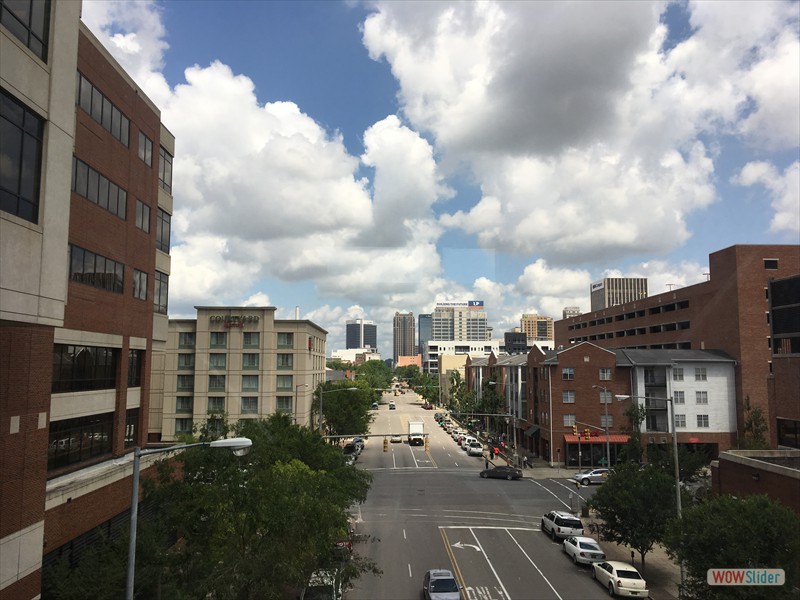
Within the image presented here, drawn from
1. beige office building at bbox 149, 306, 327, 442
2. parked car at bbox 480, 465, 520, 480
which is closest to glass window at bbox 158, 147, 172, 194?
beige office building at bbox 149, 306, 327, 442

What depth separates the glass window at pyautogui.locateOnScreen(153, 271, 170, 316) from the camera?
1260 inches

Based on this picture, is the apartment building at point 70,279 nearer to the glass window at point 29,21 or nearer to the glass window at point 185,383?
the glass window at point 29,21

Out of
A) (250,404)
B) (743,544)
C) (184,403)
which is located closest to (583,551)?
(743,544)

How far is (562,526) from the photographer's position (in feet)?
110

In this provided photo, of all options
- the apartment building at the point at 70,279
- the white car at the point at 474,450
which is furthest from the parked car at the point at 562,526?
the white car at the point at 474,450

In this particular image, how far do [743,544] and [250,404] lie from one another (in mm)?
53535

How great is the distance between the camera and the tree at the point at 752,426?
5770cm

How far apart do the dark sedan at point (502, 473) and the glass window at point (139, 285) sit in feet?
131

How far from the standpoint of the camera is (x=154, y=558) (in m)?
15.9

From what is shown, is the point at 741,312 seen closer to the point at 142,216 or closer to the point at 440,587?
the point at 440,587

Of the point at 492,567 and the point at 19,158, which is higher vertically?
the point at 19,158

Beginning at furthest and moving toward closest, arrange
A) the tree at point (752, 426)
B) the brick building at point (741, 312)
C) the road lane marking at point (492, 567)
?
the brick building at point (741, 312) → the tree at point (752, 426) → the road lane marking at point (492, 567)

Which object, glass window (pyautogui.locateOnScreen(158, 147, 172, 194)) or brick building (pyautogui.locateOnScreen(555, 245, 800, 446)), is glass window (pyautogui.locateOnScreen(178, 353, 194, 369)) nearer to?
glass window (pyautogui.locateOnScreen(158, 147, 172, 194))

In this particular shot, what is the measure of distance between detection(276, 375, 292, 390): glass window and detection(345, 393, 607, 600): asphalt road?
45.1 ft
